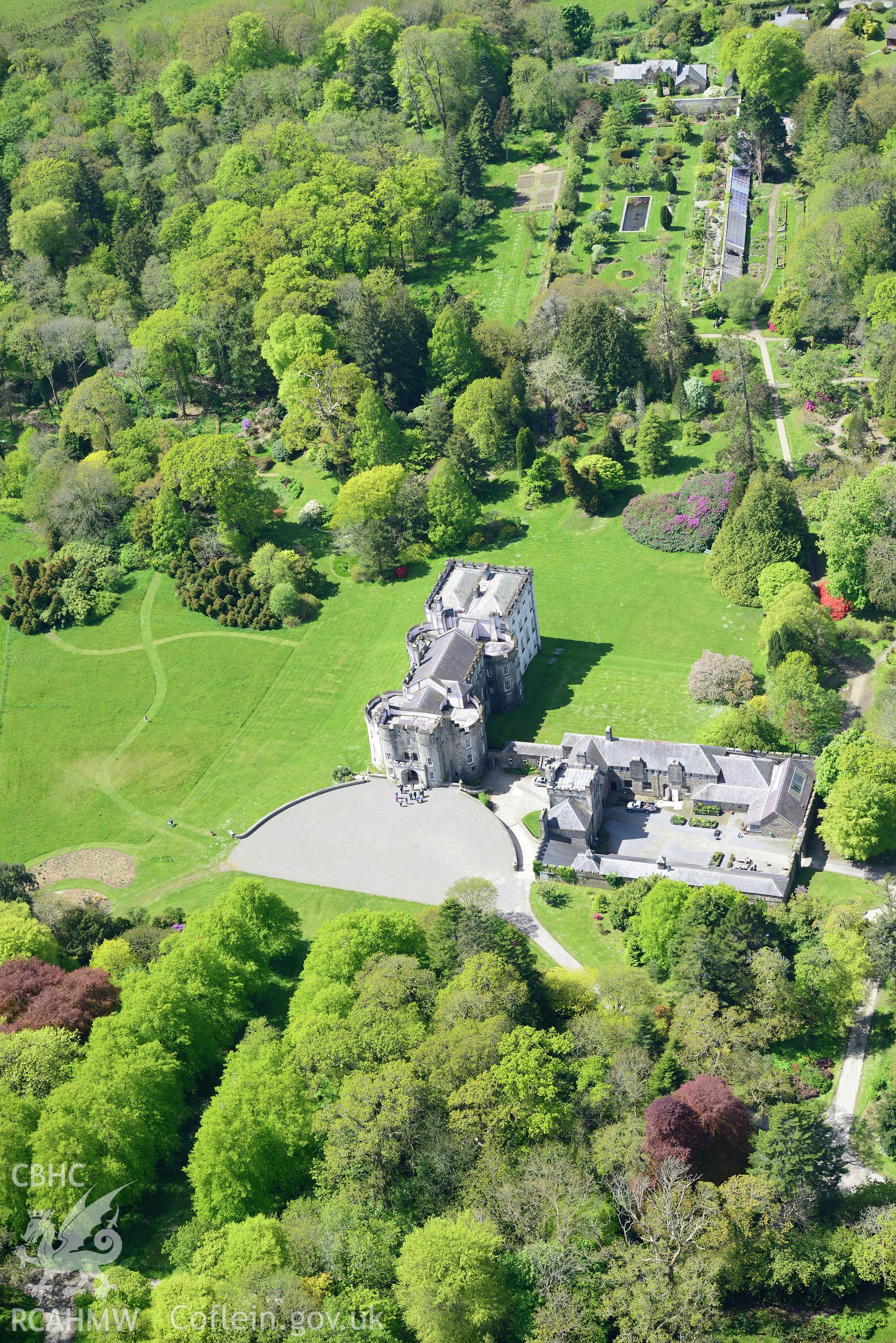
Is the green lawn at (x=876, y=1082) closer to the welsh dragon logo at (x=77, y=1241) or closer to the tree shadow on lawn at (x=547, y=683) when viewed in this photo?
the tree shadow on lawn at (x=547, y=683)

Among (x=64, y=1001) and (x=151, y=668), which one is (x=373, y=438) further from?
(x=64, y=1001)

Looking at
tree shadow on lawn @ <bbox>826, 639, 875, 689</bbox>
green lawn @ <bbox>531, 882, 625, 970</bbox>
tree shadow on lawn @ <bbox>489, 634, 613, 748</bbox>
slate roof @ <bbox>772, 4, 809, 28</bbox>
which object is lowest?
green lawn @ <bbox>531, 882, 625, 970</bbox>

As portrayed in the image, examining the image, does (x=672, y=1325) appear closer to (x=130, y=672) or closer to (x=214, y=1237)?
(x=214, y=1237)

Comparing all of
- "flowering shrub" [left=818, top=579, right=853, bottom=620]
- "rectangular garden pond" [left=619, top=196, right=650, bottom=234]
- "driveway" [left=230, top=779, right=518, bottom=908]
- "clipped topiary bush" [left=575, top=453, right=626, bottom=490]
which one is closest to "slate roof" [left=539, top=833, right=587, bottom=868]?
"driveway" [left=230, top=779, right=518, bottom=908]

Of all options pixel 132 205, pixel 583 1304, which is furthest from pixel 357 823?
pixel 132 205

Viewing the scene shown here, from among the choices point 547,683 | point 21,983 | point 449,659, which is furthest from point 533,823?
point 21,983

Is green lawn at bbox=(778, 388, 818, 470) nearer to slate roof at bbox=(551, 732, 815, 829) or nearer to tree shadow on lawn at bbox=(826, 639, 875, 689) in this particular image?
tree shadow on lawn at bbox=(826, 639, 875, 689)
